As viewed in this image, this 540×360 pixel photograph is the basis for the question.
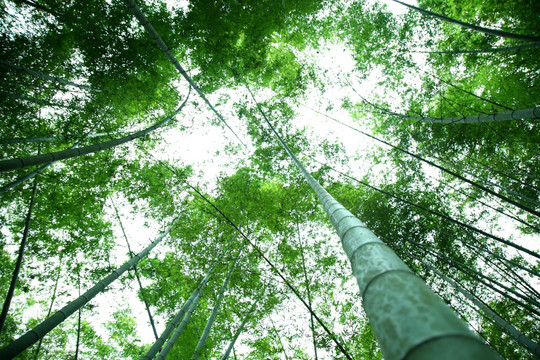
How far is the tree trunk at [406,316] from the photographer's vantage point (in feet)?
1.76

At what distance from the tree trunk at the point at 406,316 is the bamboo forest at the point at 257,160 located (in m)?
2.91

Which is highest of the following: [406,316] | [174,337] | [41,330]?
[41,330]

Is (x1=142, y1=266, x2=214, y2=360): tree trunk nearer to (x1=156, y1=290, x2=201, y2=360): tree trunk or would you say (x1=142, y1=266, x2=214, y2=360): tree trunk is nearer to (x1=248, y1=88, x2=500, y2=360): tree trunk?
(x1=156, y1=290, x2=201, y2=360): tree trunk

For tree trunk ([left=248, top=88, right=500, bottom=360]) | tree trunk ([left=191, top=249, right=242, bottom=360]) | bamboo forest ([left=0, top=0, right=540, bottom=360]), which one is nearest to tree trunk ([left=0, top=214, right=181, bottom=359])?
bamboo forest ([left=0, top=0, right=540, bottom=360])

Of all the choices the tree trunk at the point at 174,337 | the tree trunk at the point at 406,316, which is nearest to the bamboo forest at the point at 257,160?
the tree trunk at the point at 174,337

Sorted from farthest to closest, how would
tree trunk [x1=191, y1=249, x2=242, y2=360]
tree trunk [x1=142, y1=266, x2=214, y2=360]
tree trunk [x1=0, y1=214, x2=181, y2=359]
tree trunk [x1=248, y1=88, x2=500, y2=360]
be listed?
tree trunk [x1=191, y1=249, x2=242, y2=360]
tree trunk [x1=142, y1=266, x2=214, y2=360]
tree trunk [x1=0, y1=214, x2=181, y2=359]
tree trunk [x1=248, y1=88, x2=500, y2=360]

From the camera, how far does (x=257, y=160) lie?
7.09 metres

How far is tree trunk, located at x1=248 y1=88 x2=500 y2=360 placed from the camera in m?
0.54

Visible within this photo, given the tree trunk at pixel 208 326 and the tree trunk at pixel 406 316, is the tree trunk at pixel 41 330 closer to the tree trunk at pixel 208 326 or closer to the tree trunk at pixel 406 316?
the tree trunk at pixel 208 326

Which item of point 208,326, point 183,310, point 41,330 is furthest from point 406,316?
point 208,326

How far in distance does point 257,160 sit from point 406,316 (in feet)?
21.5

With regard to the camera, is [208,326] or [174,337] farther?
[208,326]

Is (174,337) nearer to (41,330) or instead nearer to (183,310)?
(183,310)

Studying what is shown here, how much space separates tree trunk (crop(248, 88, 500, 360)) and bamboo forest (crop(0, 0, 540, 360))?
2.91 m
